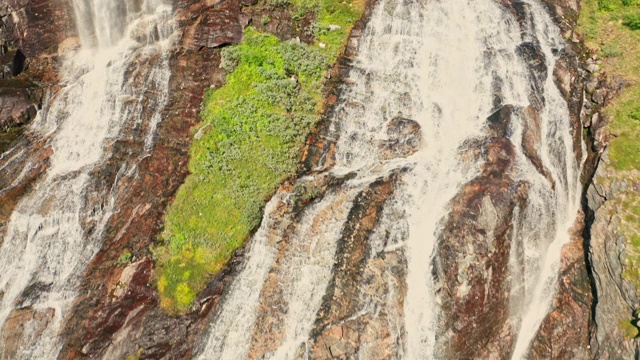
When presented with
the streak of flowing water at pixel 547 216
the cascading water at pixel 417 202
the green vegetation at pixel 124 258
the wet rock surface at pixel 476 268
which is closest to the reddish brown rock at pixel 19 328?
the green vegetation at pixel 124 258

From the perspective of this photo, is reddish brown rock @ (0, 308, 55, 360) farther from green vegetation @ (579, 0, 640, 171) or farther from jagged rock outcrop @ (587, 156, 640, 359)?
green vegetation @ (579, 0, 640, 171)

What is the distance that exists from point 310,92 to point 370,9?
6.38 metres

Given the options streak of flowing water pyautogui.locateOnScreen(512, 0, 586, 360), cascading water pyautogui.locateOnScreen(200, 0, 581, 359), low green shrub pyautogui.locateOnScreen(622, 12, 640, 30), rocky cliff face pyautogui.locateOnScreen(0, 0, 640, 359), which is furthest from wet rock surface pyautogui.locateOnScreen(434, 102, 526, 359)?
low green shrub pyautogui.locateOnScreen(622, 12, 640, 30)

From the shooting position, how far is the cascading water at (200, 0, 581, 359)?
45.6ft

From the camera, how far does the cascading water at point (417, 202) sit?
13.9 m

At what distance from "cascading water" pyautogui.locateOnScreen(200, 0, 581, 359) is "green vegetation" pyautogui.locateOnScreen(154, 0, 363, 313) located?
111cm

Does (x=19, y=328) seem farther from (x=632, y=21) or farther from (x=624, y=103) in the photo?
(x=632, y=21)

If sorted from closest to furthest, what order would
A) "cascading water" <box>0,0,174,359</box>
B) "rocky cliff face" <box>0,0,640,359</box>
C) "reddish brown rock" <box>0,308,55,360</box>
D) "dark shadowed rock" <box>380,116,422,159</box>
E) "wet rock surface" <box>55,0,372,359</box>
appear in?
"rocky cliff face" <box>0,0,640,359</box> → "reddish brown rock" <box>0,308,55,360</box> → "wet rock surface" <box>55,0,372,359</box> → "cascading water" <box>0,0,174,359</box> → "dark shadowed rock" <box>380,116,422,159</box>

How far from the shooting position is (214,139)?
18281mm

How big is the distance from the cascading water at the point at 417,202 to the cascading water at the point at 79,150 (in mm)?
5629

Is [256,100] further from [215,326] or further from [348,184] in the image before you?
[215,326]

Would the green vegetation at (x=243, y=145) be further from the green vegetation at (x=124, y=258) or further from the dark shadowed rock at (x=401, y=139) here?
the dark shadowed rock at (x=401, y=139)

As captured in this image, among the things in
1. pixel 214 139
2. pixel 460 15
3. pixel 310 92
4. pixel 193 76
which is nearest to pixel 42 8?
pixel 193 76

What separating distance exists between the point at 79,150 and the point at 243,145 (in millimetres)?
6528
